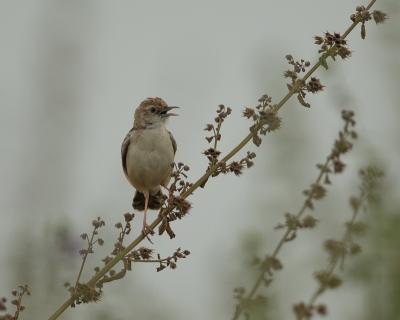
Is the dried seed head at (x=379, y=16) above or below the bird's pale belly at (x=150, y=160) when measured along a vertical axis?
below

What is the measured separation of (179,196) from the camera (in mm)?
3348

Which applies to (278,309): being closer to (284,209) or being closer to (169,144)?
(284,209)

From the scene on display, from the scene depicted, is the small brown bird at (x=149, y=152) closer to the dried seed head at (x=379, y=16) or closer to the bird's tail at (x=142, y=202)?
the bird's tail at (x=142, y=202)

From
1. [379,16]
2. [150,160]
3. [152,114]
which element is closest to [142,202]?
[150,160]

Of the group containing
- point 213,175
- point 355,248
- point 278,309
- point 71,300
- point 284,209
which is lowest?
point 278,309

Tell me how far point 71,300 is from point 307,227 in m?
1.12

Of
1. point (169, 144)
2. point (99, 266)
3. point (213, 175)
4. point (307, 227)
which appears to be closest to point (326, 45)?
point (213, 175)

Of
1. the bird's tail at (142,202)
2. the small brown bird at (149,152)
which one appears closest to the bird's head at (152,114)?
the small brown bird at (149,152)

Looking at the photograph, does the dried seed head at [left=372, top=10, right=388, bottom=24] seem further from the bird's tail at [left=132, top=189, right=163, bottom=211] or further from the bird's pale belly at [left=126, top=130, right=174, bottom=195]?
the bird's tail at [left=132, top=189, right=163, bottom=211]

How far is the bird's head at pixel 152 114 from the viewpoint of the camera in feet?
23.2

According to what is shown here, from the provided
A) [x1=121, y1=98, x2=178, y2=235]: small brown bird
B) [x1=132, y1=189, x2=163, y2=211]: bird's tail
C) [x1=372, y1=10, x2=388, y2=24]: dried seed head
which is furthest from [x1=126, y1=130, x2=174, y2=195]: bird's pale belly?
[x1=372, y1=10, x2=388, y2=24]: dried seed head

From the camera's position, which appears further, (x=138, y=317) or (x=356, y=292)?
(x=138, y=317)

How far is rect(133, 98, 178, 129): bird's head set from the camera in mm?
7074

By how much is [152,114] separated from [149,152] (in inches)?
24.9
